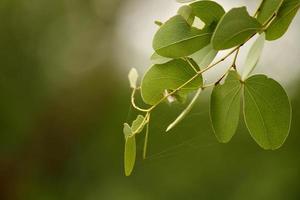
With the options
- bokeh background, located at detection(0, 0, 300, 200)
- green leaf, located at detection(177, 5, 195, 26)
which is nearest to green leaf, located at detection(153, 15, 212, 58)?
green leaf, located at detection(177, 5, 195, 26)

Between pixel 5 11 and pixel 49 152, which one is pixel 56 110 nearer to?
pixel 49 152

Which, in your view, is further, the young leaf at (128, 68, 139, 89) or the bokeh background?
the bokeh background

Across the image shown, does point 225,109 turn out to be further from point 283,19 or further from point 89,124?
point 89,124

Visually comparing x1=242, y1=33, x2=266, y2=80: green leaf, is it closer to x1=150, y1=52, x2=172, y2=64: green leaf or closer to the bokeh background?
x1=150, y1=52, x2=172, y2=64: green leaf

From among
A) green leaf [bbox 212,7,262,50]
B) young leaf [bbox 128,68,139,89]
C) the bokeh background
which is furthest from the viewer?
the bokeh background

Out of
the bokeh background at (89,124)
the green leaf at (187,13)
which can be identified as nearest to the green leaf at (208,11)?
the green leaf at (187,13)

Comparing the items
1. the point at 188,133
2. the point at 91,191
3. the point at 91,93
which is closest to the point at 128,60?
the point at 91,93
